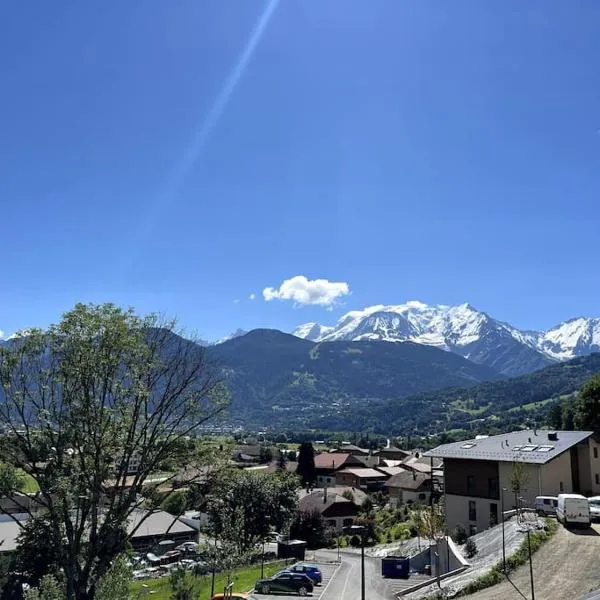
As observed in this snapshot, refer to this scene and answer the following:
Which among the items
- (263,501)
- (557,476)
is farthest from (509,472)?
(263,501)

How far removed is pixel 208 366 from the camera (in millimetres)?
25719

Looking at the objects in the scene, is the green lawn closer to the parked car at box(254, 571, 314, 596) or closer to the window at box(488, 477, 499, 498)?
the parked car at box(254, 571, 314, 596)

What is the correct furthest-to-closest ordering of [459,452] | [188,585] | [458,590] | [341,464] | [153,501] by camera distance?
[341,464], [459,452], [458,590], [188,585], [153,501]

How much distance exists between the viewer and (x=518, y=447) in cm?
4422

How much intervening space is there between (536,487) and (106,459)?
99.8 ft

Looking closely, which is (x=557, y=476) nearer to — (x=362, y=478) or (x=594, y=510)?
(x=594, y=510)

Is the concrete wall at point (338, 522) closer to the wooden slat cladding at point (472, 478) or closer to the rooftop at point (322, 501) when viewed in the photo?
the rooftop at point (322, 501)

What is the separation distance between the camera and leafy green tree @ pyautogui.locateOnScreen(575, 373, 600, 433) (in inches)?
2371

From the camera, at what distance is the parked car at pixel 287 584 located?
36.2 m

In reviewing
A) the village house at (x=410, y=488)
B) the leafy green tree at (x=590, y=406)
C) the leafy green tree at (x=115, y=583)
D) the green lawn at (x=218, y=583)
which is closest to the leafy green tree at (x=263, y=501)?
the green lawn at (x=218, y=583)

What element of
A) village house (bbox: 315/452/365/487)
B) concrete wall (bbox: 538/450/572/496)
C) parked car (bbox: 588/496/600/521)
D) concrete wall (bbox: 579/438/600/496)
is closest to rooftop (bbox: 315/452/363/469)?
village house (bbox: 315/452/365/487)

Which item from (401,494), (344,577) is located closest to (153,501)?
(344,577)

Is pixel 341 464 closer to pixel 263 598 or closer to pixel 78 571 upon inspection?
pixel 263 598

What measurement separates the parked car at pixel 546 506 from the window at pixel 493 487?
7.02m
